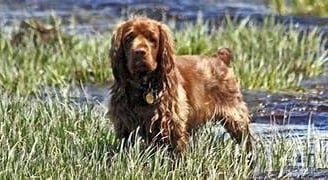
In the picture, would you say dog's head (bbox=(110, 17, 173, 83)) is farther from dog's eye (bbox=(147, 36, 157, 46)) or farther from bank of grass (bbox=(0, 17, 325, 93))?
bank of grass (bbox=(0, 17, 325, 93))

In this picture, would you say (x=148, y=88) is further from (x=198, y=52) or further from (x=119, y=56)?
(x=198, y=52)

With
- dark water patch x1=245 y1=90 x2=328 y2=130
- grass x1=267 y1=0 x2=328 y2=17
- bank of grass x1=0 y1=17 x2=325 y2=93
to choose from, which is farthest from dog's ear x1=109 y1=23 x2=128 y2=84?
grass x1=267 y1=0 x2=328 y2=17

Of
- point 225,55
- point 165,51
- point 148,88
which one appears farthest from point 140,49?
point 225,55

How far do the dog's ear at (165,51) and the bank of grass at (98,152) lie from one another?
0.64 m

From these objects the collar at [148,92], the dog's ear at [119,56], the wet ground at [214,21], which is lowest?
the wet ground at [214,21]

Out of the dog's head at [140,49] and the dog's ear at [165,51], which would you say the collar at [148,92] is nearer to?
the dog's head at [140,49]

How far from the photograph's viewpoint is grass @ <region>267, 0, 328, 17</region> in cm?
2102

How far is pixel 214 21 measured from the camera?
20.2 metres

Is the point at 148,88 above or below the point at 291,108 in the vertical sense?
above

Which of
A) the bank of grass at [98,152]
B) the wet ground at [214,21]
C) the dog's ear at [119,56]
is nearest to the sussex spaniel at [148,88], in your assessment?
the dog's ear at [119,56]

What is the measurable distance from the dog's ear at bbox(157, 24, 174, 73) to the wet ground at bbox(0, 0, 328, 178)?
1.22 meters

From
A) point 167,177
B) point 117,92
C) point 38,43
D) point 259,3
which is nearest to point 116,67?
point 117,92

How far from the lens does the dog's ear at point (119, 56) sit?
31.1 ft

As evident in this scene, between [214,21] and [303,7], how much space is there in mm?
1966
